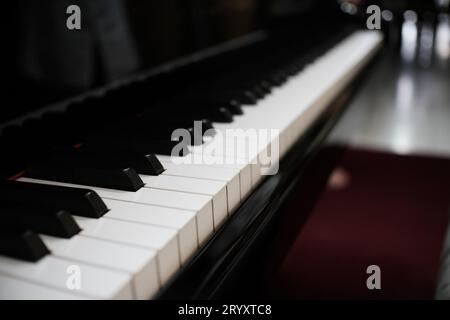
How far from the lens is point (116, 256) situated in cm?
65

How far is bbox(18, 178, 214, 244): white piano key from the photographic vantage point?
79 centimetres

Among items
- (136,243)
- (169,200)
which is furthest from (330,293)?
(136,243)

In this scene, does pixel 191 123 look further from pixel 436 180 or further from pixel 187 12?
pixel 436 180

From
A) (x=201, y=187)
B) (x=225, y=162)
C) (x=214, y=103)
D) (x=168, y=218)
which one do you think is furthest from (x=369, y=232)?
(x=168, y=218)

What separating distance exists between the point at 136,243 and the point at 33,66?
734 millimetres

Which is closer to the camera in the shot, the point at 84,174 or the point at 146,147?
the point at 84,174

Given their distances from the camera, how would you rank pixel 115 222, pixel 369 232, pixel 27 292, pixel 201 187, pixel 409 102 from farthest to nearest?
pixel 409 102 → pixel 369 232 → pixel 201 187 → pixel 115 222 → pixel 27 292

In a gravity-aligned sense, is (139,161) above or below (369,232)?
above

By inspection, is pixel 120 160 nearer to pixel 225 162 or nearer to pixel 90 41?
pixel 225 162

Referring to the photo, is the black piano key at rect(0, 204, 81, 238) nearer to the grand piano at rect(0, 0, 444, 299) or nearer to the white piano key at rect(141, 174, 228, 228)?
the grand piano at rect(0, 0, 444, 299)

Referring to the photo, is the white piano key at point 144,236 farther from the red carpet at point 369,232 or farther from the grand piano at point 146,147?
the red carpet at point 369,232

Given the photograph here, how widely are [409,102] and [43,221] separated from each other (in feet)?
Answer: 16.5

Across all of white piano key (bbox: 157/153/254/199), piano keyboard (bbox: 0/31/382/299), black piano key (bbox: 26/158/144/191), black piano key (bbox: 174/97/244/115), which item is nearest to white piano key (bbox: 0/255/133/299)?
piano keyboard (bbox: 0/31/382/299)

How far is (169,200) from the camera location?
81cm
